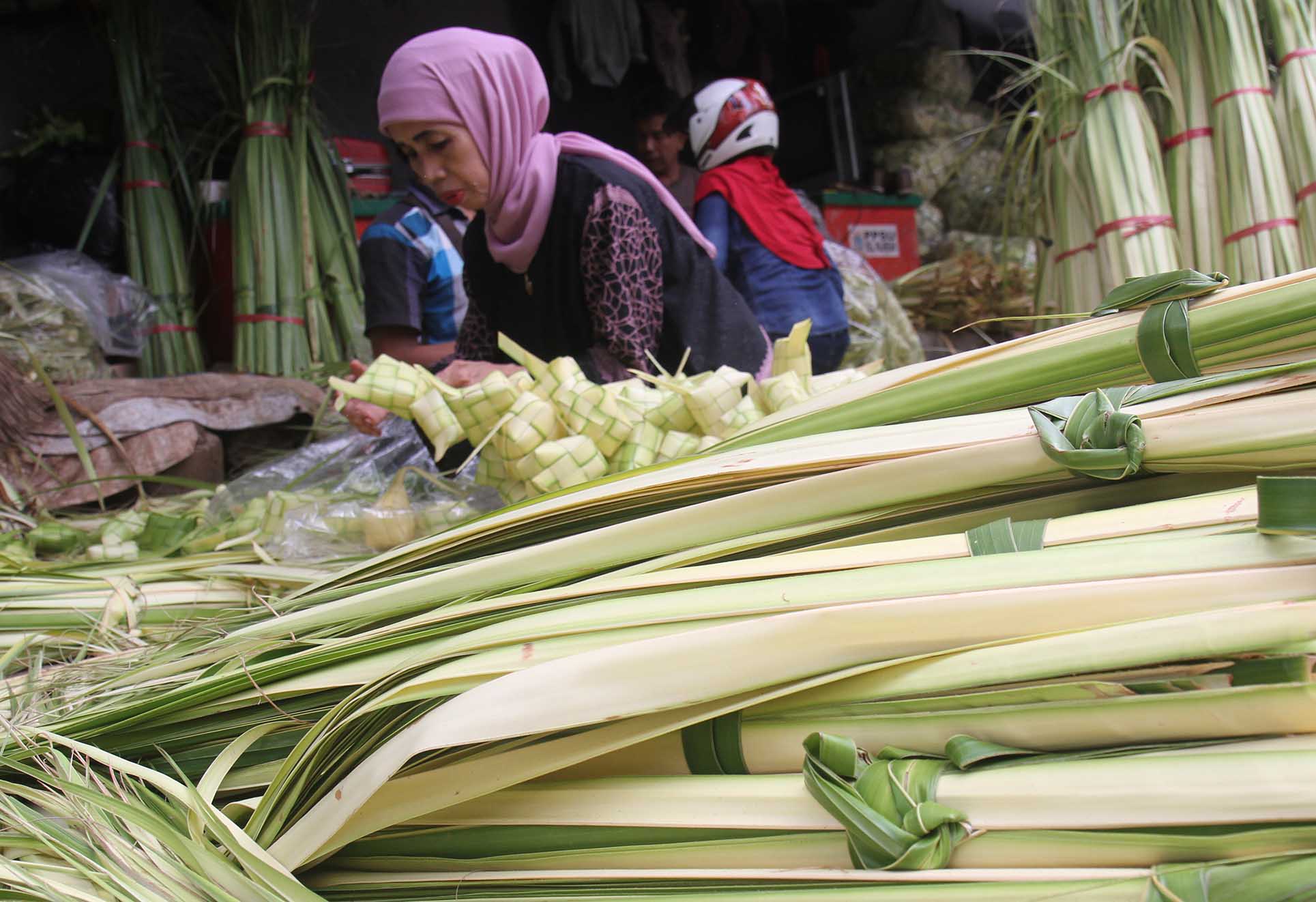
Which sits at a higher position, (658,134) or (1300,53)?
(658,134)

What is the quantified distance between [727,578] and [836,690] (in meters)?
0.13

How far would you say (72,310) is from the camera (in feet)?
11.7

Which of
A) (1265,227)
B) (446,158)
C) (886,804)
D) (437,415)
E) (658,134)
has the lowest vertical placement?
(886,804)

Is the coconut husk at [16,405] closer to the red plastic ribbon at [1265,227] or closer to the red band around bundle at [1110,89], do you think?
the red band around bundle at [1110,89]

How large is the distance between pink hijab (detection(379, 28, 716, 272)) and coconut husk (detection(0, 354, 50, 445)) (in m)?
1.33

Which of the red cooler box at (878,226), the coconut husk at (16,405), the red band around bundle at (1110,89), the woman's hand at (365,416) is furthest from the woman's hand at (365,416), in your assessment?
the red cooler box at (878,226)

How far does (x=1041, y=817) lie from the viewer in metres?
0.58

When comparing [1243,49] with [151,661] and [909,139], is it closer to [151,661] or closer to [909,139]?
[151,661]

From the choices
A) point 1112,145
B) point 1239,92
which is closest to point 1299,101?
point 1239,92

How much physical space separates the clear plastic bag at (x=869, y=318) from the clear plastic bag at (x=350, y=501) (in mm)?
2438

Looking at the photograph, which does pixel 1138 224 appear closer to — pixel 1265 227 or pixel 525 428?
pixel 1265 227

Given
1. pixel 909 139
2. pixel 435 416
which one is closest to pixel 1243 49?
pixel 435 416

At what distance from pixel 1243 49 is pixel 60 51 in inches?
207

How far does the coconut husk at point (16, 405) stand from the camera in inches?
101
